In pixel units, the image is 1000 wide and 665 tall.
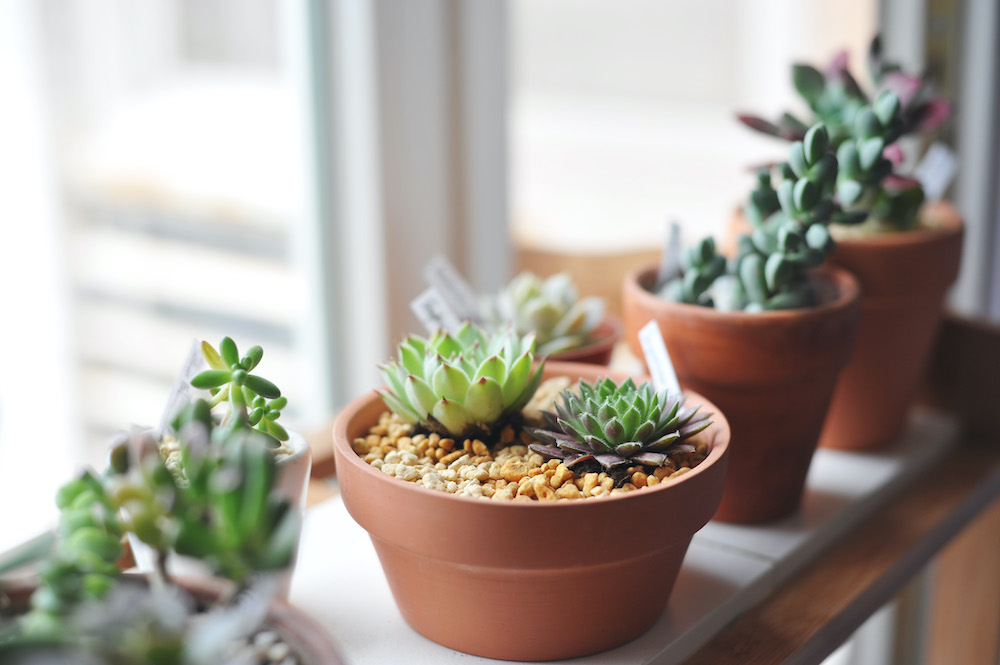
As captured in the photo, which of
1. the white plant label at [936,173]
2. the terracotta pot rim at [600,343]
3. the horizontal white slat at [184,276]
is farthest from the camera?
the horizontal white slat at [184,276]

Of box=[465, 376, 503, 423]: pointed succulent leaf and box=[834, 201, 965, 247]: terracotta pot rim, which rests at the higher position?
box=[834, 201, 965, 247]: terracotta pot rim

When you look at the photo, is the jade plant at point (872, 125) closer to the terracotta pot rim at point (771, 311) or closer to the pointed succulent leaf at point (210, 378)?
the terracotta pot rim at point (771, 311)

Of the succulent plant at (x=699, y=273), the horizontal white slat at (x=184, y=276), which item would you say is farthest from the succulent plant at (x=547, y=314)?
the horizontal white slat at (x=184, y=276)

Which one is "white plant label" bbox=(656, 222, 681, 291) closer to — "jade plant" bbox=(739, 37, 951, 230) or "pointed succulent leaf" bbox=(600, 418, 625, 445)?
"jade plant" bbox=(739, 37, 951, 230)

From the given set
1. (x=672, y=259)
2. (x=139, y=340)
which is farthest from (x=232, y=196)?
(x=672, y=259)

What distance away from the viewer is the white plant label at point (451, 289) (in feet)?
2.77

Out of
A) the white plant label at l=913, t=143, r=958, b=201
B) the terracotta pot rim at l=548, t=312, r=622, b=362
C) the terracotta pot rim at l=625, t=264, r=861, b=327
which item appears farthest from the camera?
the white plant label at l=913, t=143, r=958, b=201

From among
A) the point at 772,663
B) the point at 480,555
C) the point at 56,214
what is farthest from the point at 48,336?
the point at 772,663

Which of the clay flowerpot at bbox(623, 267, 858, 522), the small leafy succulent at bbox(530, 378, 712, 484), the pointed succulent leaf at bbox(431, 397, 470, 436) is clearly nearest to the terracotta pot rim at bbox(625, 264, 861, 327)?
the clay flowerpot at bbox(623, 267, 858, 522)

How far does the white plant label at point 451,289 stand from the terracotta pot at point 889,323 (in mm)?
359

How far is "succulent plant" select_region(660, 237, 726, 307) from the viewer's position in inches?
32.4

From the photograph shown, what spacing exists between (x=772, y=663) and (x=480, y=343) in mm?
314

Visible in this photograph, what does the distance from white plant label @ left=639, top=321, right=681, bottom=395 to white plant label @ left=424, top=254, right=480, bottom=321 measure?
Result: 17 cm

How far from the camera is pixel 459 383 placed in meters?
0.65
